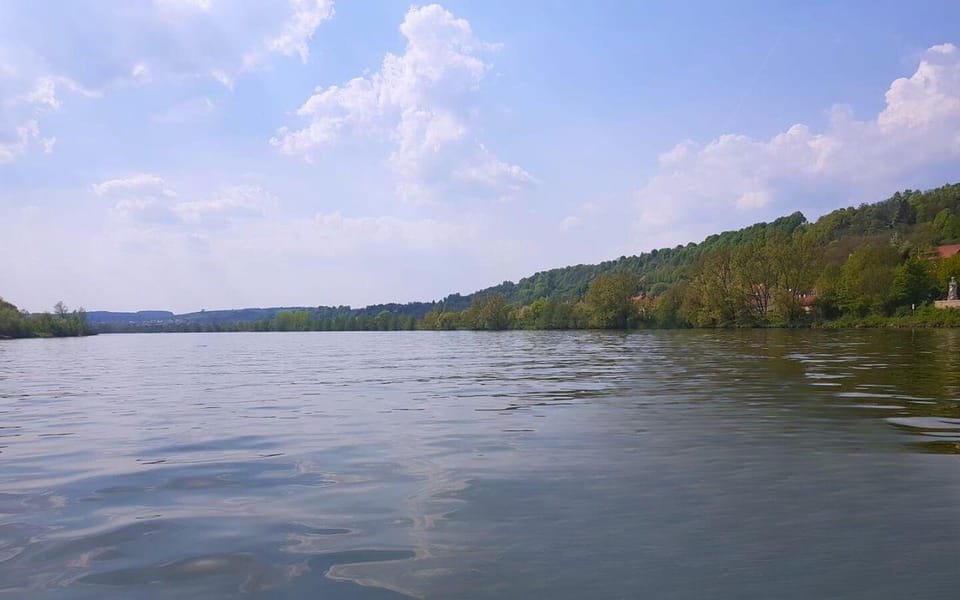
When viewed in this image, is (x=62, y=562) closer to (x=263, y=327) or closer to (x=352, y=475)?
(x=352, y=475)

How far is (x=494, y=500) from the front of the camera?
6.64 meters

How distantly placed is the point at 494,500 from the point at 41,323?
14572cm

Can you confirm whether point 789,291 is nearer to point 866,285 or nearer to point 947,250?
point 866,285

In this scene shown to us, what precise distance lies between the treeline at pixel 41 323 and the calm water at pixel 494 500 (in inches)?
4955

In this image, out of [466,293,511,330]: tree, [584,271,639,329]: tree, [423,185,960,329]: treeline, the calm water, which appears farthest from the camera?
[466,293,511,330]: tree

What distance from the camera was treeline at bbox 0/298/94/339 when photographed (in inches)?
4599

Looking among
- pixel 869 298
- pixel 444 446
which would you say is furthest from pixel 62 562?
pixel 869 298

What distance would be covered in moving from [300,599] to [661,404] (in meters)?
10.6

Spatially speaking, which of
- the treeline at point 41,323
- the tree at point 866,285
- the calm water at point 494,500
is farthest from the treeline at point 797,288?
the treeline at point 41,323

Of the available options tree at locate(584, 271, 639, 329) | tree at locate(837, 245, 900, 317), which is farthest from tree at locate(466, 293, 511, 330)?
tree at locate(837, 245, 900, 317)

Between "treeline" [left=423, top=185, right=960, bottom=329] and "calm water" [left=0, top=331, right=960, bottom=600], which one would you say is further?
"treeline" [left=423, top=185, right=960, bottom=329]

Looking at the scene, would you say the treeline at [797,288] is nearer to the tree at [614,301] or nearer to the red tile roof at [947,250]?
the tree at [614,301]

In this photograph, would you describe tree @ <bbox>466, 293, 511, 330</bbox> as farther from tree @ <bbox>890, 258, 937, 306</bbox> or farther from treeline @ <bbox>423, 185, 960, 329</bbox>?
tree @ <bbox>890, 258, 937, 306</bbox>

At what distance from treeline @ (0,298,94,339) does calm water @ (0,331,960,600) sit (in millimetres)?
125857
